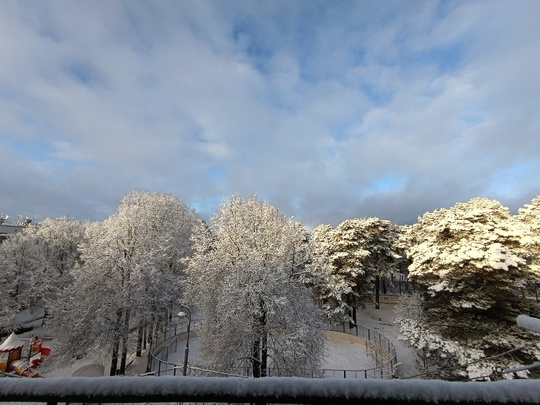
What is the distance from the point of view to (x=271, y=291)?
17.2m

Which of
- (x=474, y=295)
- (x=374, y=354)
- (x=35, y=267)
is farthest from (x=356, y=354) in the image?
(x=35, y=267)

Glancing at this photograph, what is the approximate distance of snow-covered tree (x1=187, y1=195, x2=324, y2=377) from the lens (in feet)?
53.7

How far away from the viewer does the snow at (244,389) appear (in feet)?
4.48

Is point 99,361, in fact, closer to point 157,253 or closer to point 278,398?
point 157,253

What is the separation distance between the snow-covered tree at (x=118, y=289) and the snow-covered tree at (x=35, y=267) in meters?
6.89

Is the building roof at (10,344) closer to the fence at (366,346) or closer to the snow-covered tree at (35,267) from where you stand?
the snow-covered tree at (35,267)

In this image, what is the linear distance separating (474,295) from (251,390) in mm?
18824

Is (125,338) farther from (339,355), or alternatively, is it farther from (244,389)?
(244,389)

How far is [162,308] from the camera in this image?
84.2 feet

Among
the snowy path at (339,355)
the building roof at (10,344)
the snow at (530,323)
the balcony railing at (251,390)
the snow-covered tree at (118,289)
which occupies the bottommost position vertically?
the snowy path at (339,355)

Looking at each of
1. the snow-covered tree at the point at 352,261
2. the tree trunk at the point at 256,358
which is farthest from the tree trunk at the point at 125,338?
the snow-covered tree at the point at 352,261

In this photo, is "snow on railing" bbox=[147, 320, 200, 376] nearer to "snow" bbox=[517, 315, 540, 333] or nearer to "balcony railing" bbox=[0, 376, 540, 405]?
"snow" bbox=[517, 315, 540, 333]

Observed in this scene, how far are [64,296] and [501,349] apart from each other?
30.6m

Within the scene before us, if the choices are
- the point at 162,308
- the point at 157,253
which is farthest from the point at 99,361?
the point at 157,253
